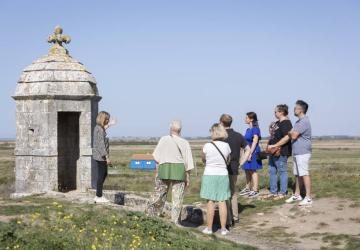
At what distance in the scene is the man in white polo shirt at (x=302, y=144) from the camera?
392 inches

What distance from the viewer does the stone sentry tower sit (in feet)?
38.9

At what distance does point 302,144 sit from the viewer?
10039 mm

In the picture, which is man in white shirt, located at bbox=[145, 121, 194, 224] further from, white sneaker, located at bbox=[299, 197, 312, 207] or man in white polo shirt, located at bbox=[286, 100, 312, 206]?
white sneaker, located at bbox=[299, 197, 312, 207]

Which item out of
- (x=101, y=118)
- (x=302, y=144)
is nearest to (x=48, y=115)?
(x=101, y=118)

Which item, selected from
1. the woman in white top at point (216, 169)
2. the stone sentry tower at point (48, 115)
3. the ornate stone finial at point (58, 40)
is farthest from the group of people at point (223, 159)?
the ornate stone finial at point (58, 40)

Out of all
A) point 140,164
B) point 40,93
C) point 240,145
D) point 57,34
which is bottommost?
point 140,164

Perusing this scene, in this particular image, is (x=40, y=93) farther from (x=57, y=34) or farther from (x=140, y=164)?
(x=140, y=164)

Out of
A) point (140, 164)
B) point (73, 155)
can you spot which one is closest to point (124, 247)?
point (73, 155)

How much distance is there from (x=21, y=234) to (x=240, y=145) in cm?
447

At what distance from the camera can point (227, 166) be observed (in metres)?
9.15

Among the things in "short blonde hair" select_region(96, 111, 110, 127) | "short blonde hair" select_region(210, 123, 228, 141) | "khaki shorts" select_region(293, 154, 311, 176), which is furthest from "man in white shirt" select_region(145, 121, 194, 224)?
→ "khaki shorts" select_region(293, 154, 311, 176)

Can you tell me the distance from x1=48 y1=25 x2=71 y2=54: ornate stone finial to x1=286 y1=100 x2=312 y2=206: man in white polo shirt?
6.28 meters

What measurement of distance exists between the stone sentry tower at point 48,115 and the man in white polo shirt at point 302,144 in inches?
201

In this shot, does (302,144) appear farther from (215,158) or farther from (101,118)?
(101,118)
